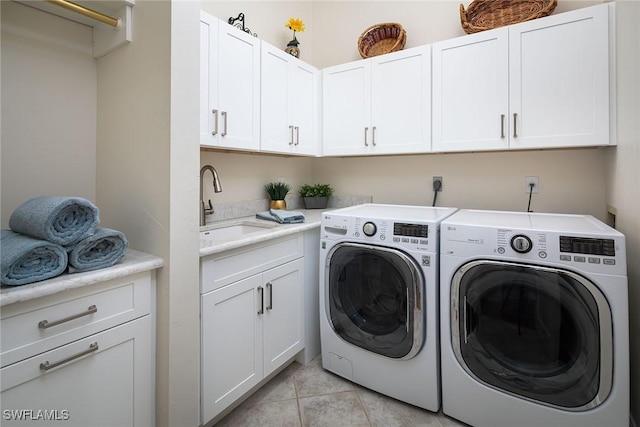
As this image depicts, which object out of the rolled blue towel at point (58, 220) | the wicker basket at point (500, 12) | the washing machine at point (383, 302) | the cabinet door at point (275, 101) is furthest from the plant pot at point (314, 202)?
the rolled blue towel at point (58, 220)

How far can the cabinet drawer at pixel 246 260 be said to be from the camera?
1386 millimetres

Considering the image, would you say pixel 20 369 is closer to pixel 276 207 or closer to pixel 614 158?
pixel 276 207

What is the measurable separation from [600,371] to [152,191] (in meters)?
1.91

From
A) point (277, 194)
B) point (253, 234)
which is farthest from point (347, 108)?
point (253, 234)

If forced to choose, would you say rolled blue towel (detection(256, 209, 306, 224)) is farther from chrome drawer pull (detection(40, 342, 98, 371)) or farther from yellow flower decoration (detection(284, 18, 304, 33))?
yellow flower decoration (detection(284, 18, 304, 33))

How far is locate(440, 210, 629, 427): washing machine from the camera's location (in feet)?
4.10

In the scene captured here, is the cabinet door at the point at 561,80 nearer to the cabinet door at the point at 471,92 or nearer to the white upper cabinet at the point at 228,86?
the cabinet door at the point at 471,92

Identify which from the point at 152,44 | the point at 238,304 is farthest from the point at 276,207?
the point at 152,44

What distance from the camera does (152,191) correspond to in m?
1.23

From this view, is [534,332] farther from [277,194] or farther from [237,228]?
[277,194]

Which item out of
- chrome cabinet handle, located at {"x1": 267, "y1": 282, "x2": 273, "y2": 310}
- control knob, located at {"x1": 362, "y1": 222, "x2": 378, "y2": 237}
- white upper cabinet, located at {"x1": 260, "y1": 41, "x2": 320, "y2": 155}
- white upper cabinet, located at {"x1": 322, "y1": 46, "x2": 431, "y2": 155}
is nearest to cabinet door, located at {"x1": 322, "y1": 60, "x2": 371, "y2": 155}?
white upper cabinet, located at {"x1": 322, "y1": 46, "x2": 431, "y2": 155}

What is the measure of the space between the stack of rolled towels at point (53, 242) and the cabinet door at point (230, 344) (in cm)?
46

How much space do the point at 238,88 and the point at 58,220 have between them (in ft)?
3.96

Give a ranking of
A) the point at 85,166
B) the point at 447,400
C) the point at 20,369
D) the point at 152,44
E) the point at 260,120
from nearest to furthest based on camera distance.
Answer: the point at 20,369
the point at 152,44
the point at 85,166
the point at 447,400
the point at 260,120
